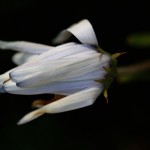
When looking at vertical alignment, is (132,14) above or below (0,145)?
above

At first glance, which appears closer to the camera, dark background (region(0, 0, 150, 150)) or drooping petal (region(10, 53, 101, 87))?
drooping petal (region(10, 53, 101, 87))

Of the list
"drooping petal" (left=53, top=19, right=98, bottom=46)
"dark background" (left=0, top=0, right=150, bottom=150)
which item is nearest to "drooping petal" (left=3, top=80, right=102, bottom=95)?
"drooping petal" (left=53, top=19, right=98, bottom=46)

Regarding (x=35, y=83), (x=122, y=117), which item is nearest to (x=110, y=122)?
(x=122, y=117)

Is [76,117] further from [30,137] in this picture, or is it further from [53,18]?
[53,18]

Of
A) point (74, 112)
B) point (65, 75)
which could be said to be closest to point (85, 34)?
point (65, 75)

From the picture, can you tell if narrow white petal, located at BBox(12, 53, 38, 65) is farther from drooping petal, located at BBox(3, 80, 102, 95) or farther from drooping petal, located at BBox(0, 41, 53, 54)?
drooping petal, located at BBox(3, 80, 102, 95)

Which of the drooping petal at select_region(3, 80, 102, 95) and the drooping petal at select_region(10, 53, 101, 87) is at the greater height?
the drooping petal at select_region(10, 53, 101, 87)

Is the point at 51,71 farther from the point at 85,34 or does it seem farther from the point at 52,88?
the point at 85,34
